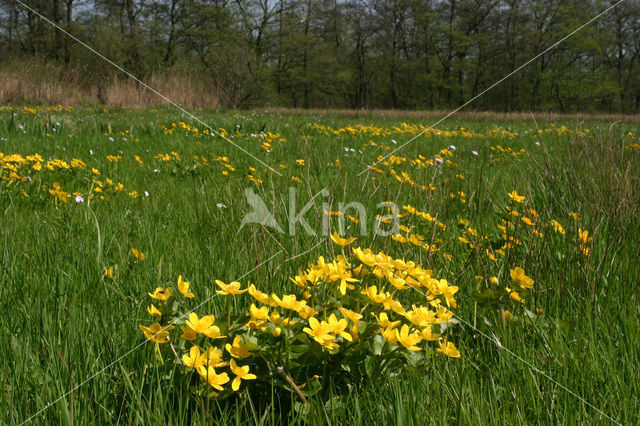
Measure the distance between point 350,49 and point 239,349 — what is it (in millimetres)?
42704

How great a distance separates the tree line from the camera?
57.8 feet

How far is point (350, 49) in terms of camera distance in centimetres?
4053

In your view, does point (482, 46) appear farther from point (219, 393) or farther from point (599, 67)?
point (219, 393)

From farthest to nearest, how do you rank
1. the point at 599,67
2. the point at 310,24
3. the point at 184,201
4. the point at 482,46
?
1. the point at 310,24
2. the point at 599,67
3. the point at 482,46
4. the point at 184,201

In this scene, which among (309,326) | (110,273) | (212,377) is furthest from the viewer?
(110,273)

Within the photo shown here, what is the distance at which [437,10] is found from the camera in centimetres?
2981

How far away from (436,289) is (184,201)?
1972 mm

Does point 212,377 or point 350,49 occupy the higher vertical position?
point 350,49

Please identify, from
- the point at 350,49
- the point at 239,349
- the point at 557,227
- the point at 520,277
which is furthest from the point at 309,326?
the point at 350,49

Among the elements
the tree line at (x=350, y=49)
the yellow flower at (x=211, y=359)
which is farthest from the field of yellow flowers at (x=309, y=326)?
the tree line at (x=350, y=49)

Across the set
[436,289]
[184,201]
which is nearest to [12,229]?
[184,201]

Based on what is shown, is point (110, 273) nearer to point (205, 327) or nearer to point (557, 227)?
point (205, 327)

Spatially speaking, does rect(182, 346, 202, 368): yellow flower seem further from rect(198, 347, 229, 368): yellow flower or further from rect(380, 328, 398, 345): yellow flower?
rect(380, 328, 398, 345): yellow flower

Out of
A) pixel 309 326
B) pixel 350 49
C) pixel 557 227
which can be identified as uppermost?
pixel 350 49
